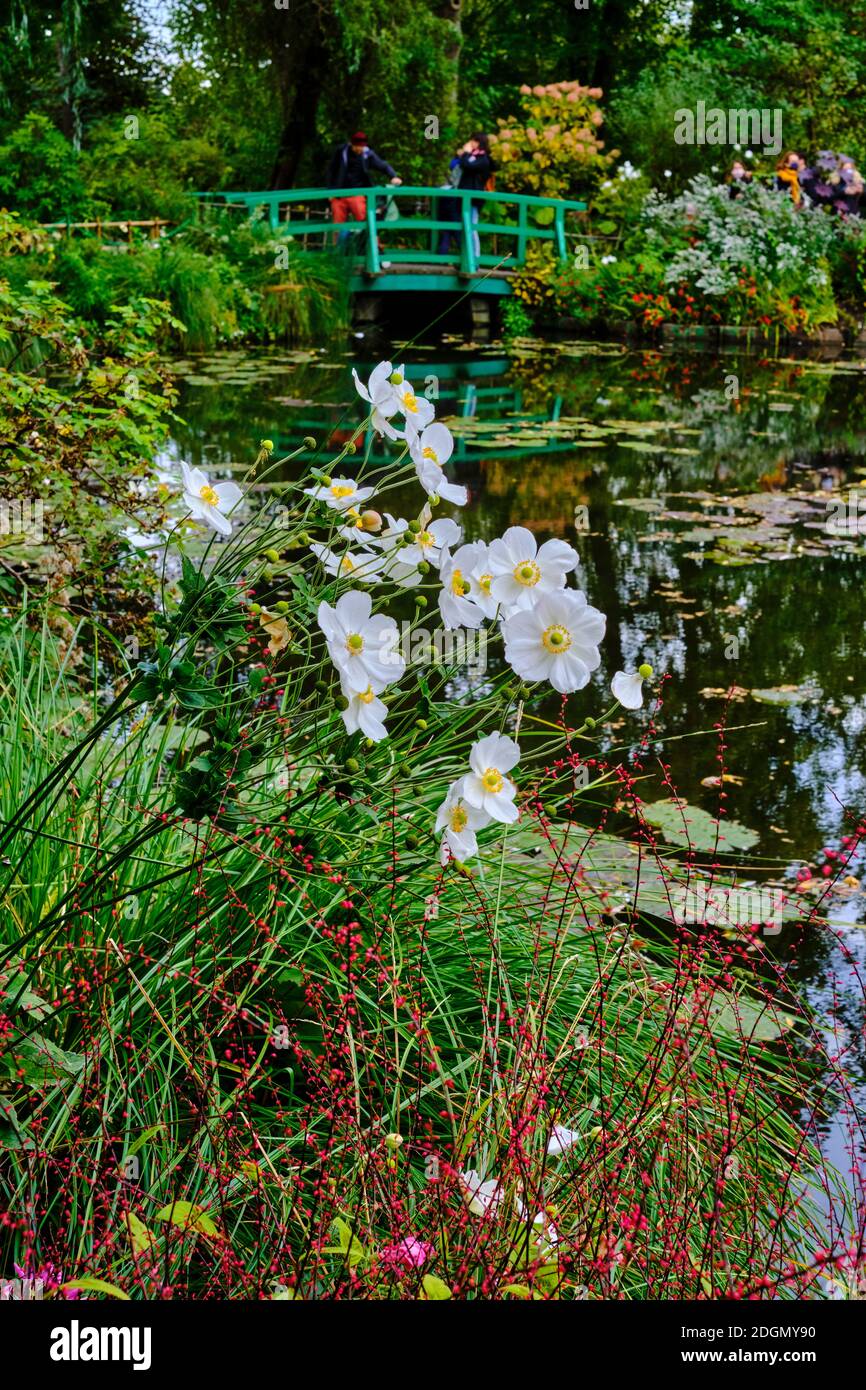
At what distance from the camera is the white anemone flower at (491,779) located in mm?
1503

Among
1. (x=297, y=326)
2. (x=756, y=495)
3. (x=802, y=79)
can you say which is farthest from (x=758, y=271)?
(x=802, y=79)

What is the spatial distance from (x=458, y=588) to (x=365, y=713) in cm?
28

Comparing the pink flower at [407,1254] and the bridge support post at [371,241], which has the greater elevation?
the bridge support post at [371,241]

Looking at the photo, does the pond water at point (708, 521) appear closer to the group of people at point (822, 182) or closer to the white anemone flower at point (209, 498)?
the white anemone flower at point (209, 498)

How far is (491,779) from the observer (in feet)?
4.96

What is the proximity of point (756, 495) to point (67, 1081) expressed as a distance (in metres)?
6.19

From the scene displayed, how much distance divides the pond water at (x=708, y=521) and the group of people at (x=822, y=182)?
126 inches

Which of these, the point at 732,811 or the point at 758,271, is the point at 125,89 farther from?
the point at 732,811

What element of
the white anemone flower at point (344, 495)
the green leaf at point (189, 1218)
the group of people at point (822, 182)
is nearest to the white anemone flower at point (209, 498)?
the white anemone flower at point (344, 495)

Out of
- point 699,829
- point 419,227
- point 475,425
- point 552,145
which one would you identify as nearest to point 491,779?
point 699,829

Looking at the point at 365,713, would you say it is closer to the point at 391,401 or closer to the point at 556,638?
the point at 556,638

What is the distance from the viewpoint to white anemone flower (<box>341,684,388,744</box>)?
4.66ft

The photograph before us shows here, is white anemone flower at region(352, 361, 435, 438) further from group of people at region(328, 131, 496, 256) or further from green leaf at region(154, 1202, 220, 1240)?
group of people at region(328, 131, 496, 256)

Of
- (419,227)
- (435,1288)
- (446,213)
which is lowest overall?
(435,1288)
